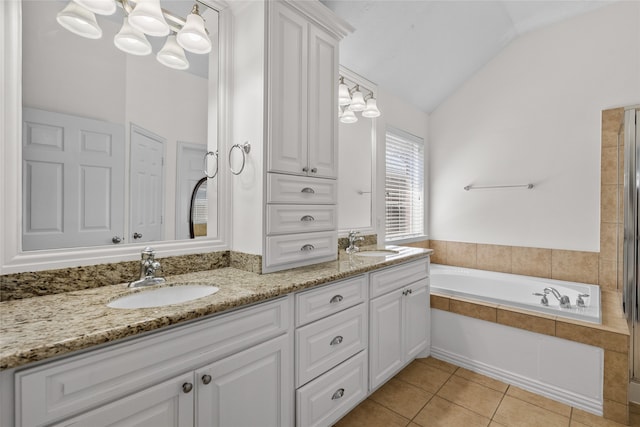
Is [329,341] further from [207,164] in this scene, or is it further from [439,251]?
[439,251]

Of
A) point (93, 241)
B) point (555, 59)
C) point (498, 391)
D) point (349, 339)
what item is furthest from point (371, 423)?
point (555, 59)

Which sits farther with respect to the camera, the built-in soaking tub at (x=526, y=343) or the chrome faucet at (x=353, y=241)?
the chrome faucet at (x=353, y=241)

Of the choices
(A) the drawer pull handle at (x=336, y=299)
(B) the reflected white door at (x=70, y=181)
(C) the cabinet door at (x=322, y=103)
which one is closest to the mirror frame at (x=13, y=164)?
(B) the reflected white door at (x=70, y=181)

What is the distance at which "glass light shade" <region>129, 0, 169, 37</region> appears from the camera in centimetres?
124

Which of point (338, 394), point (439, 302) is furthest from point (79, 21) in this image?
A: point (439, 302)

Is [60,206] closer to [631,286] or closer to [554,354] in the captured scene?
[554,354]

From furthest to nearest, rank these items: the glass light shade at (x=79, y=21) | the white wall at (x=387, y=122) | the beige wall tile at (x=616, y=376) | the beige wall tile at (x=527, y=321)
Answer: the white wall at (x=387, y=122) < the beige wall tile at (x=527, y=321) < the beige wall tile at (x=616, y=376) < the glass light shade at (x=79, y=21)

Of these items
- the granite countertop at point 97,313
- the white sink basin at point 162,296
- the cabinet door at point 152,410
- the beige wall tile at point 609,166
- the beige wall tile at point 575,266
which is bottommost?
the cabinet door at point 152,410

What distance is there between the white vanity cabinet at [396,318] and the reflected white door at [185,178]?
1.08m

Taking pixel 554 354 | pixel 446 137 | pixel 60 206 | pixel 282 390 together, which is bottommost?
pixel 554 354

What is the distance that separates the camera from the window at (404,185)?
3082 millimetres

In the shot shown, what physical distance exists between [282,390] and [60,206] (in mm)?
1153

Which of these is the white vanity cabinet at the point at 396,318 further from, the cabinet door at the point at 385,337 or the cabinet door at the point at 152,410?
the cabinet door at the point at 152,410

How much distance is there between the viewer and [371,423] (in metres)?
1.75
